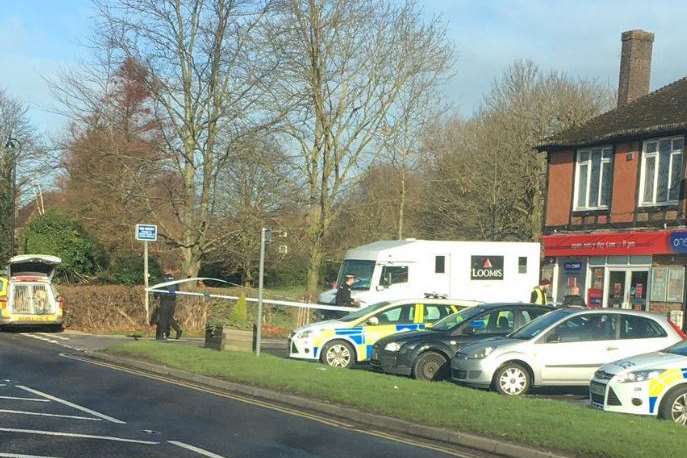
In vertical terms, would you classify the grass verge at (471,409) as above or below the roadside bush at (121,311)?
above

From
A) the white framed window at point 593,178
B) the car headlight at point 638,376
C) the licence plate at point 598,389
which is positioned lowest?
the licence plate at point 598,389

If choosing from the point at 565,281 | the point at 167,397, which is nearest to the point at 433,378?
the point at 167,397

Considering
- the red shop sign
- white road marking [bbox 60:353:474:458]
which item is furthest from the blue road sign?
the red shop sign

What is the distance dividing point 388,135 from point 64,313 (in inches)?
532

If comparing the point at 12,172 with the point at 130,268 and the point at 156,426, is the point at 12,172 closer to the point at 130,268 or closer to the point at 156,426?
the point at 130,268

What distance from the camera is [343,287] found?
2516 cm

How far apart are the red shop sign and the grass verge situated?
610 inches

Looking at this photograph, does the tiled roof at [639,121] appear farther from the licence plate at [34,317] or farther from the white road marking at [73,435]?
the white road marking at [73,435]

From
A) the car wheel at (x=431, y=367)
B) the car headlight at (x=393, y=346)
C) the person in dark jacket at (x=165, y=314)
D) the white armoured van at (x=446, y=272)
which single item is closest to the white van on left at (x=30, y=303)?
the person in dark jacket at (x=165, y=314)

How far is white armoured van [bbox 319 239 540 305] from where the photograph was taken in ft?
86.8

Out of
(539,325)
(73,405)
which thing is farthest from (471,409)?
(73,405)

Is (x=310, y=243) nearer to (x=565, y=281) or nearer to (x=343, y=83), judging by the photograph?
(x=343, y=83)

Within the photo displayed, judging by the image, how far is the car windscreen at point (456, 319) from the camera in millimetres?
16469

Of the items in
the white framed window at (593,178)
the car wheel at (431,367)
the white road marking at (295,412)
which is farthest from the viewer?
the white framed window at (593,178)
